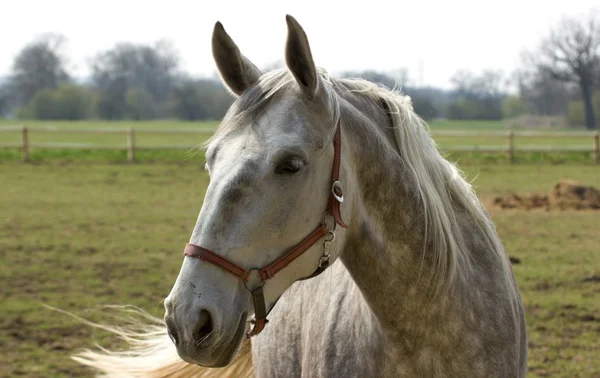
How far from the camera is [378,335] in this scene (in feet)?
8.22

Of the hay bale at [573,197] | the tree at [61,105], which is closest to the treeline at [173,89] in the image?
the tree at [61,105]

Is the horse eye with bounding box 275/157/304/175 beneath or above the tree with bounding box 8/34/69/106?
beneath

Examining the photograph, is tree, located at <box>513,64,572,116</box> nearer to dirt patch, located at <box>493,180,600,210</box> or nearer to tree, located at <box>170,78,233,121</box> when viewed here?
tree, located at <box>170,78,233,121</box>

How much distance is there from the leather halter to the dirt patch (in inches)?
445

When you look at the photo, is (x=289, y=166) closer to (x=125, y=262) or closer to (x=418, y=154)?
(x=418, y=154)

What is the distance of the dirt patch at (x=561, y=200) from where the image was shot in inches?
512

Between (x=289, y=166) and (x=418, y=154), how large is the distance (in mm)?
616

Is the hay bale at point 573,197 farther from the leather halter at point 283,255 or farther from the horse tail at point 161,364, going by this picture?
the leather halter at point 283,255

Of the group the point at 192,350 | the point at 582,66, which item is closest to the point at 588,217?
the point at 192,350

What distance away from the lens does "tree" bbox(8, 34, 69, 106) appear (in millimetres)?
82250

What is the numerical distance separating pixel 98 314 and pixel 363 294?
469 centimetres

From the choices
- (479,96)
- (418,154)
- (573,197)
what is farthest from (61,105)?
(418,154)

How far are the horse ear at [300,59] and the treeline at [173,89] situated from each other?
30.7 m

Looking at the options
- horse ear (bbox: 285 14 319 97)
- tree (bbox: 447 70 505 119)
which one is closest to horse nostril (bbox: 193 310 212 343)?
horse ear (bbox: 285 14 319 97)
